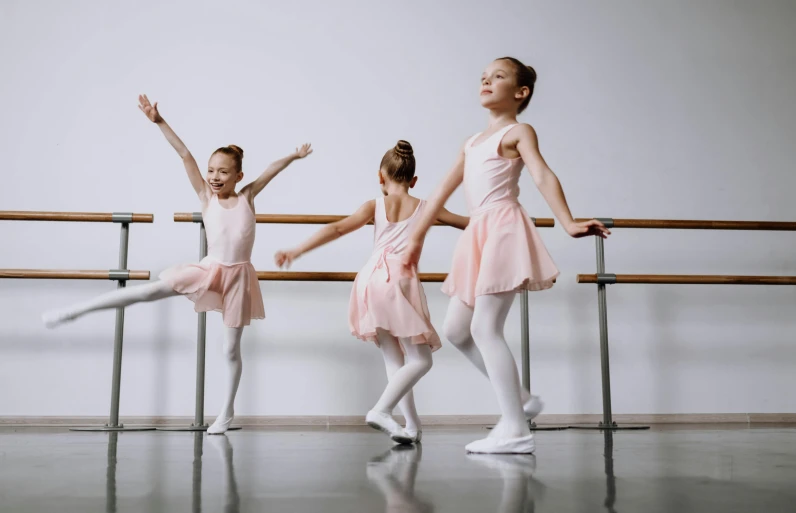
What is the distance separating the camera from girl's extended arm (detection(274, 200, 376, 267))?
1.84 metres

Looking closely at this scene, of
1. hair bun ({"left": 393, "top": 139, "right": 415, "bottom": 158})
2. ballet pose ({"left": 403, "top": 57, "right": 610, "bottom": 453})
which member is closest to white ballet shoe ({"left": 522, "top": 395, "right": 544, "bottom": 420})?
ballet pose ({"left": 403, "top": 57, "right": 610, "bottom": 453})

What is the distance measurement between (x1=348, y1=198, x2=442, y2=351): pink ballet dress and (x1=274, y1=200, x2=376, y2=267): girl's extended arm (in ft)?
0.11

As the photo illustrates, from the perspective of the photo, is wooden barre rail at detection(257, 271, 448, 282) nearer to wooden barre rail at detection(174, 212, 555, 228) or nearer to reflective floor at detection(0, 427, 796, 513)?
wooden barre rail at detection(174, 212, 555, 228)

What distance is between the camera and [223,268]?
7.75 ft

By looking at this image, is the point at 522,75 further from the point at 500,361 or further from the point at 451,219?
the point at 500,361

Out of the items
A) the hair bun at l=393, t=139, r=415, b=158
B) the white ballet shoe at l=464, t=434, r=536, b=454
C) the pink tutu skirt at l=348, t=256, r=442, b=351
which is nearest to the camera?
the white ballet shoe at l=464, t=434, r=536, b=454

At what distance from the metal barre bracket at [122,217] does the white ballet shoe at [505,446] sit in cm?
157

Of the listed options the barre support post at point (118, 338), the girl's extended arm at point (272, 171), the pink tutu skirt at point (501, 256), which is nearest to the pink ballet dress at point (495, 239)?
the pink tutu skirt at point (501, 256)

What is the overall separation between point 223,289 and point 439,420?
95cm

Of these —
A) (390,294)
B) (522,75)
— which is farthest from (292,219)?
(522,75)

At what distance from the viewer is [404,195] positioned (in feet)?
6.85

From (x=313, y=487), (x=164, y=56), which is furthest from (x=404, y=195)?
(x=164, y=56)

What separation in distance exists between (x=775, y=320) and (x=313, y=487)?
8.19 feet

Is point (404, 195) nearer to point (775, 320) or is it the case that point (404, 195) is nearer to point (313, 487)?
point (313, 487)
